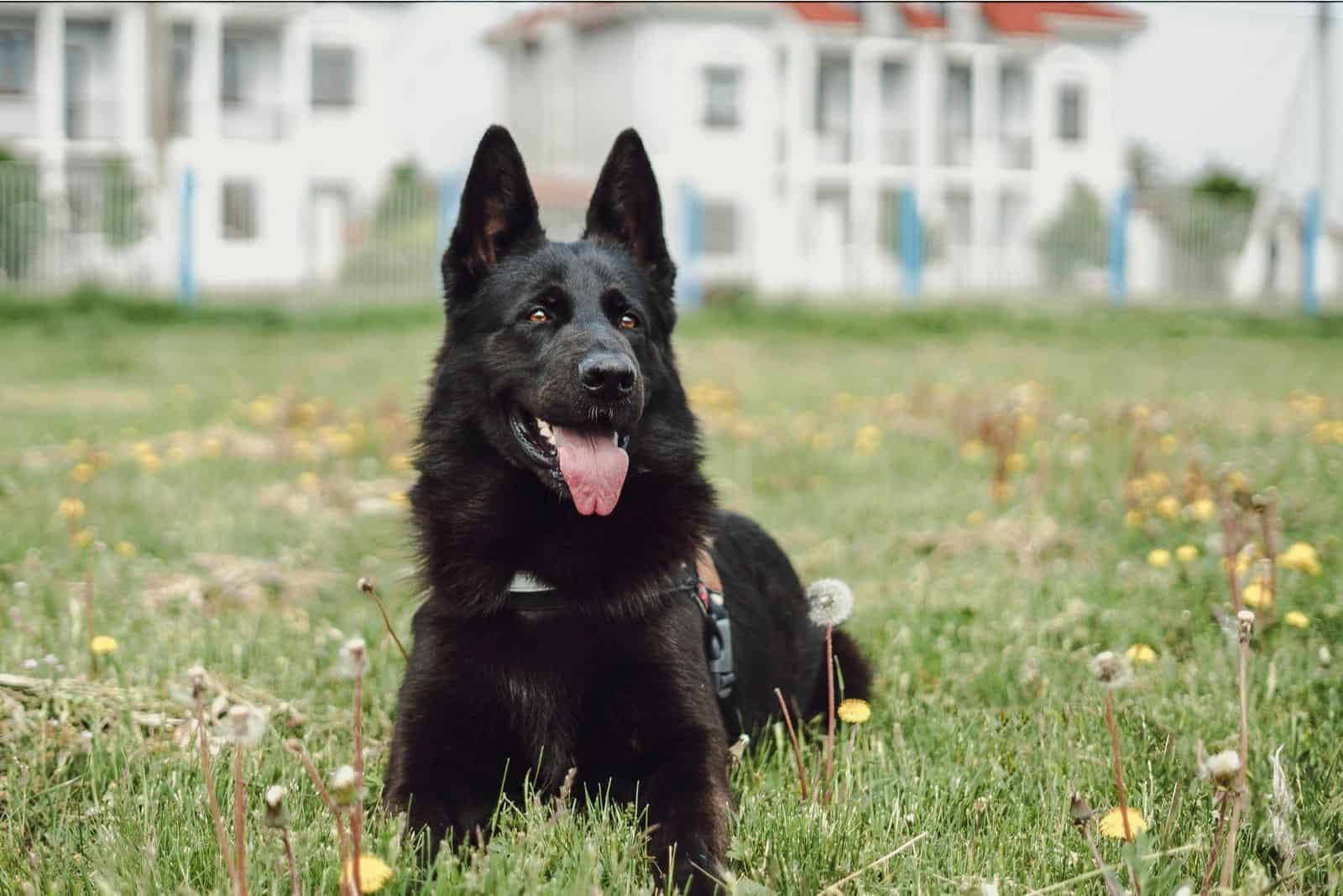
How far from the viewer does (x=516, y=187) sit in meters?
3.31

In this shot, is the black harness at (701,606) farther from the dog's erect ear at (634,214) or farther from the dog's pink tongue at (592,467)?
the dog's erect ear at (634,214)

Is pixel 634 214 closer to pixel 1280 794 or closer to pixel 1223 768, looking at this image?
pixel 1280 794

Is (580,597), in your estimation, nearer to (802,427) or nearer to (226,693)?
(226,693)

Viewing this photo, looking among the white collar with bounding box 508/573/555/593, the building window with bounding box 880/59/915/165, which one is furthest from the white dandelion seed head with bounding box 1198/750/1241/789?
the building window with bounding box 880/59/915/165

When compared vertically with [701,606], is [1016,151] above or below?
above

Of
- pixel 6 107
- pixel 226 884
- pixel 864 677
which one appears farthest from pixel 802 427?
pixel 6 107

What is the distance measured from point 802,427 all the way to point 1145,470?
2756 millimetres

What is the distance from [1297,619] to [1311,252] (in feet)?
68.3

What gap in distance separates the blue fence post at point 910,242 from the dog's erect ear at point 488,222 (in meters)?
18.6

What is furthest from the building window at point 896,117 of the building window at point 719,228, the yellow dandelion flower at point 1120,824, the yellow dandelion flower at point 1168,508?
the yellow dandelion flower at point 1120,824

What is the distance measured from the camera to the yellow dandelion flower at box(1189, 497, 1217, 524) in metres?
4.69

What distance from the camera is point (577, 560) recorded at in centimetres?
292

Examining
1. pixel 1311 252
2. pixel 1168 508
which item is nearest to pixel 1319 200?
pixel 1311 252

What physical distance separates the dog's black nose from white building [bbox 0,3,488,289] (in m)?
30.0
